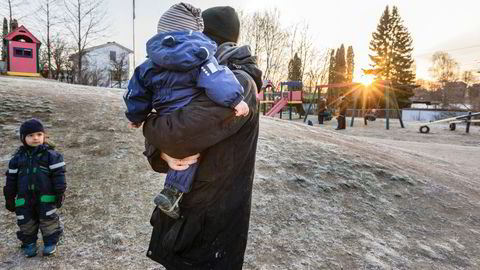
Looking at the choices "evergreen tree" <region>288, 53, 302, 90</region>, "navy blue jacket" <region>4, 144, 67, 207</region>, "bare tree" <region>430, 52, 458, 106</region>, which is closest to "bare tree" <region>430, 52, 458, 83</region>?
"bare tree" <region>430, 52, 458, 106</region>

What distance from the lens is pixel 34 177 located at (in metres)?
2.78

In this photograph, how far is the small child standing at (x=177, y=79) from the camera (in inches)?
51.6

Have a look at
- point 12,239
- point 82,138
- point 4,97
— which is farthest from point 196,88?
point 4,97

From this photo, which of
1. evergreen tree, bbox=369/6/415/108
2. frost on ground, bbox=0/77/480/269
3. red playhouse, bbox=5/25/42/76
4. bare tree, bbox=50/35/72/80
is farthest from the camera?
evergreen tree, bbox=369/6/415/108

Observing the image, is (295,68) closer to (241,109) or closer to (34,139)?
(34,139)

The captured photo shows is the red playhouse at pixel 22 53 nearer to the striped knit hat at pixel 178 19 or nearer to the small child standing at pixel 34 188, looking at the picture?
the small child standing at pixel 34 188

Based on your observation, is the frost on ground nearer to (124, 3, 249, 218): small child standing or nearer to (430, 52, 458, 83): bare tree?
(124, 3, 249, 218): small child standing

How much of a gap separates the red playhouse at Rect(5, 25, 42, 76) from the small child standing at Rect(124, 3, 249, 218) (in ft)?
58.8

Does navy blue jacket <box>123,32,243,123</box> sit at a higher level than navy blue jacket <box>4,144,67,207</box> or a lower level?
higher

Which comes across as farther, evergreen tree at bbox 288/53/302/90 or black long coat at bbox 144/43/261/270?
evergreen tree at bbox 288/53/302/90

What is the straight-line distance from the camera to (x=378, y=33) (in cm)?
5503

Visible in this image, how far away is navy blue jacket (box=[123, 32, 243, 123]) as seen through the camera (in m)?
1.30

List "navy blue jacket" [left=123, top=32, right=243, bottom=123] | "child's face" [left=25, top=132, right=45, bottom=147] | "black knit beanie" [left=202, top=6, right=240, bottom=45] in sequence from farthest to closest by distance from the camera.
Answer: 1. "child's face" [left=25, top=132, right=45, bottom=147]
2. "black knit beanie" [left=202, top=6, right=240, bottom=45]
3. "navy blue jacket" [left=123, top=32, right=243, bottom=123]

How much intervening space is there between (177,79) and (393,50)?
5889 cm
